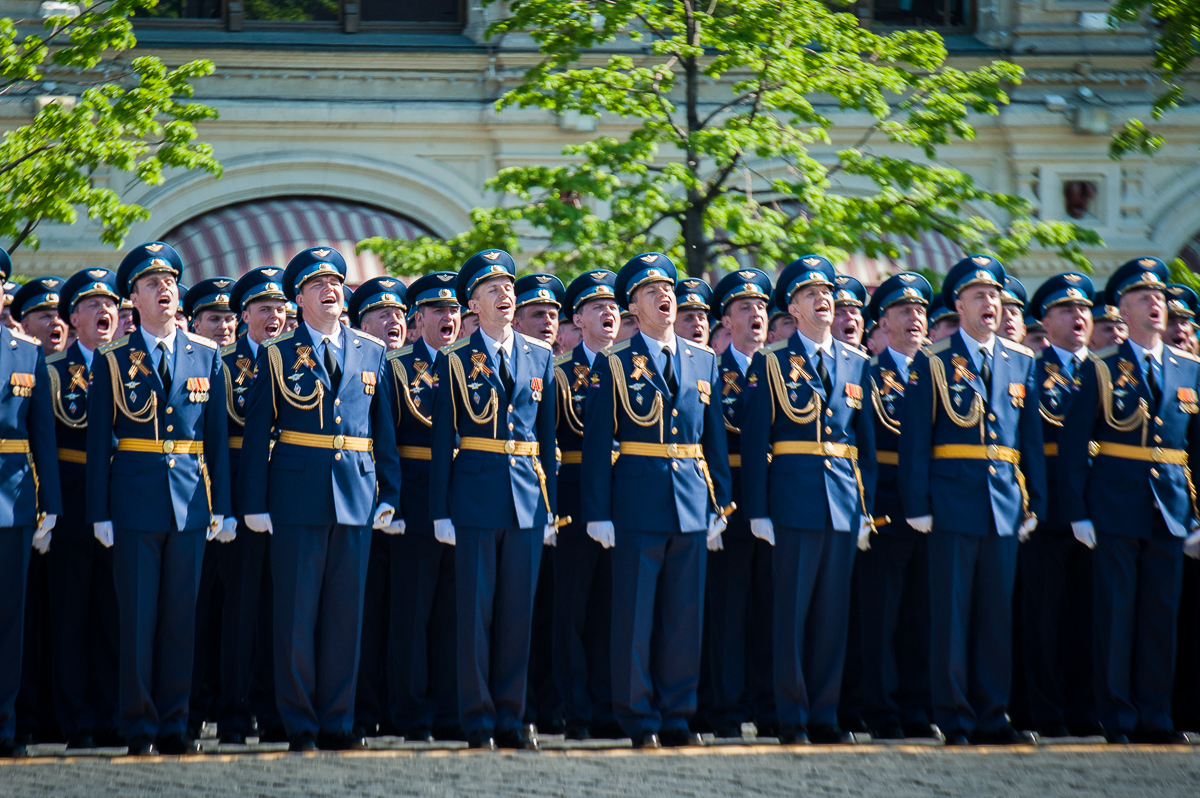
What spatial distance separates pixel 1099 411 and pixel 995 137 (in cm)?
837

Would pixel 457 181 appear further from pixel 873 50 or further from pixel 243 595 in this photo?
pixel 243 595

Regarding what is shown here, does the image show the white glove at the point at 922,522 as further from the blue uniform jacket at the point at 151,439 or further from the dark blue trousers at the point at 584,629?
the blue uniform jacket at the point at 151,439

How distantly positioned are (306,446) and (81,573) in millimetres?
1251

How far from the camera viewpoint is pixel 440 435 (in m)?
6.53

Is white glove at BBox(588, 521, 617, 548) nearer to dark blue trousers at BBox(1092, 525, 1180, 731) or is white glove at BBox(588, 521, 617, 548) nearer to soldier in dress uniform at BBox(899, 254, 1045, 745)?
soldier in dress uniform at BBox(899, 254, 1045, 745)

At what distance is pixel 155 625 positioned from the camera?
20.6 ft

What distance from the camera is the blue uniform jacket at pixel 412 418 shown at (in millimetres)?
6977

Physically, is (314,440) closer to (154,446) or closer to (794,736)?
(154,446)

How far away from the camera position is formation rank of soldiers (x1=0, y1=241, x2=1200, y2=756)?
20.7 feet

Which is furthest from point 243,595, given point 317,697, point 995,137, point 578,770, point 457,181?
point 995,137

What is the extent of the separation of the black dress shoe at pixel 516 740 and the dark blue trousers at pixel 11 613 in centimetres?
200

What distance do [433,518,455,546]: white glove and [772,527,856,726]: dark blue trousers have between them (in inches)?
56.4

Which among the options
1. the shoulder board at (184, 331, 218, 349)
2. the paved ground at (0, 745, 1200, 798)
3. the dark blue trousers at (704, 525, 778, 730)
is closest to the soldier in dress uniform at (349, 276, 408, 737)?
the paved ground at (0, 745, 1200, 798)

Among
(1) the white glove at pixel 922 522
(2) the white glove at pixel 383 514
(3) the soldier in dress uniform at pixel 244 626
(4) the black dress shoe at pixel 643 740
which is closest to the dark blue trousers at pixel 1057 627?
(1) the white glove at pixel 922 522
